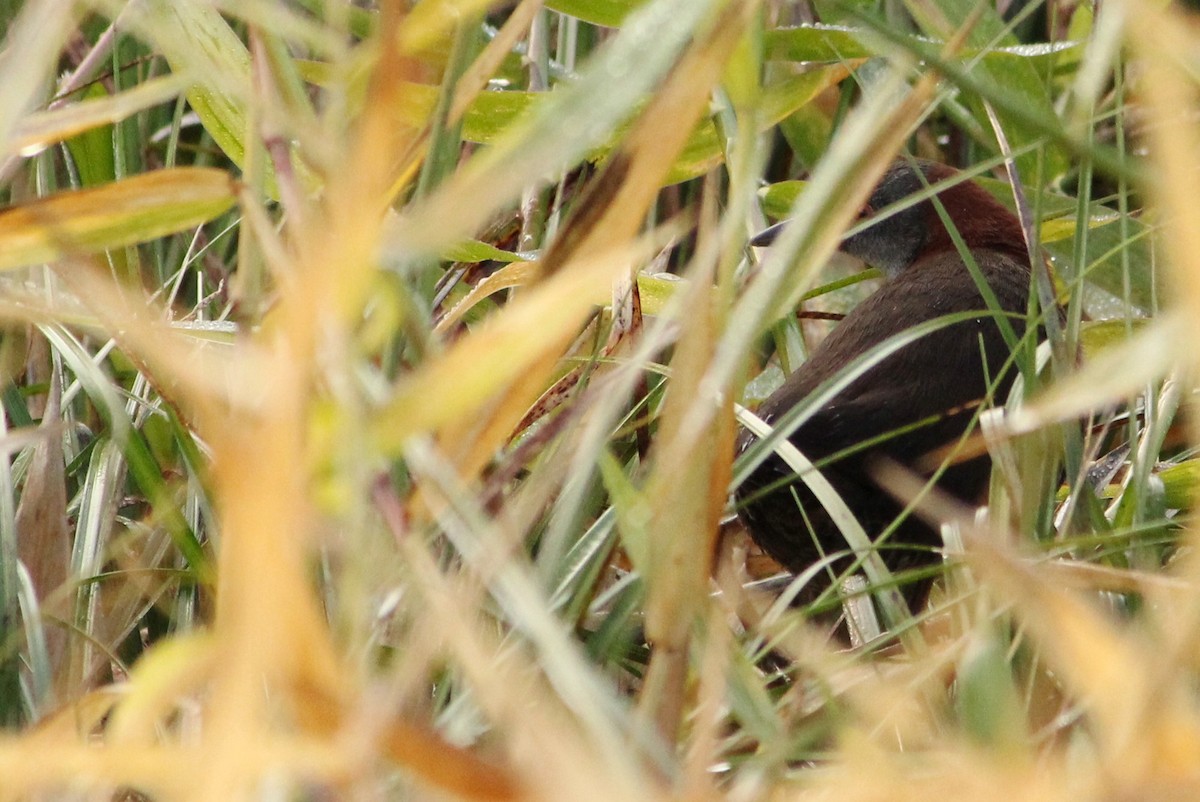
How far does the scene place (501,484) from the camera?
658mm

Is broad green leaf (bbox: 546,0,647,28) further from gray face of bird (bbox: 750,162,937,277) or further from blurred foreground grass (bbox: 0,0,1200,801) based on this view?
gray face of bird (bbox: 750,162,937,277)

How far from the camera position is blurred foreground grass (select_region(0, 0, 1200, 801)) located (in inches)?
17.9

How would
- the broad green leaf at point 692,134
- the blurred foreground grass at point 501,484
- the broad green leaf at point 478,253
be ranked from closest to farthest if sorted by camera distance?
the blurred foreground grass at point 501,484
the broad green leaf at point 692,134
the broad green leaf at point 478,253

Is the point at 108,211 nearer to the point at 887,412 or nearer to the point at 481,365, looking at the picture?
the point at 481,365

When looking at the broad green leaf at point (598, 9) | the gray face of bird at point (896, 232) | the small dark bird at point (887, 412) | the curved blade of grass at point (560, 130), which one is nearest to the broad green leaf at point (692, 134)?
the broad green leaf at point (598, 9)

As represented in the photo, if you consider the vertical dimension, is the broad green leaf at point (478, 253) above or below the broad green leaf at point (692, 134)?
below

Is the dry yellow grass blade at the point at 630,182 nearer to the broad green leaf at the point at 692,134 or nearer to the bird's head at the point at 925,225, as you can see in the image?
the broad green leaf at the point at 692,134

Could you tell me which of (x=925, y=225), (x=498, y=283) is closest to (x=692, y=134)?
(x=498, y=283)

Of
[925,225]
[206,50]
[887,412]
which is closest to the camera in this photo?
[206,50]

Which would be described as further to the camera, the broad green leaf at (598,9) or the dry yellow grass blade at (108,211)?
the broad green leaf at (598,9)

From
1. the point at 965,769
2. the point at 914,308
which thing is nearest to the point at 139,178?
the point at 965,769

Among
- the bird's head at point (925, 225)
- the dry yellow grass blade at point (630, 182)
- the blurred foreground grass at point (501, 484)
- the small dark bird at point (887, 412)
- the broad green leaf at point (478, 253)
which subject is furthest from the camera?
the bird's head at point (925, 225)

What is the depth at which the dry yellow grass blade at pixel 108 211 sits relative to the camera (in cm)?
61

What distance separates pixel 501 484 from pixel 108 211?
21 cm
